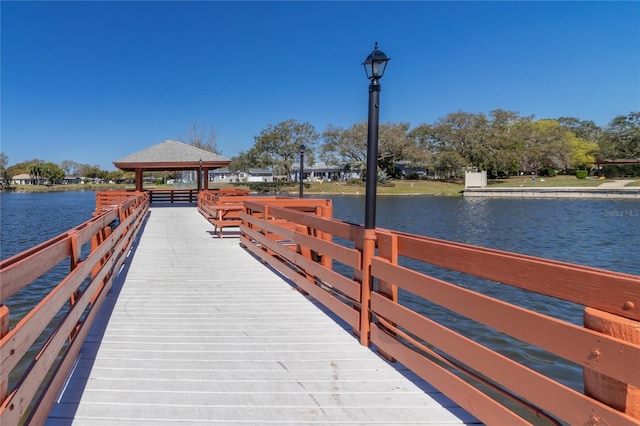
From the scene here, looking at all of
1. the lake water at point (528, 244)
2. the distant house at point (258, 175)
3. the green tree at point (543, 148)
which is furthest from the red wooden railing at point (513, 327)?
the distant house at point (258, 175)

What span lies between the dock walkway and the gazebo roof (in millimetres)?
18052

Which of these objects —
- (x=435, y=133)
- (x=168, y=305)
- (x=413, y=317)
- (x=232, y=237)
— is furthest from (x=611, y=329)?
(x=435, y=133)

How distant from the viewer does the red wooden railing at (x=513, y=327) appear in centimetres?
153

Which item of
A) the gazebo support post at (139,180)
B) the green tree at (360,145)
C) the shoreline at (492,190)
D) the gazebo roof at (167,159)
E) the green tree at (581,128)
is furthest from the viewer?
the green tree at (581,128)

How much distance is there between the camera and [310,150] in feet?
198

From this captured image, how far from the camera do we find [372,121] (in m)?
3.52

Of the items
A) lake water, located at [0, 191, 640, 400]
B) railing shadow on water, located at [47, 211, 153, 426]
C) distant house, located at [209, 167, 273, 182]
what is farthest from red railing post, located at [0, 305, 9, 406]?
distant house, located at [209, 167, 273, 182]

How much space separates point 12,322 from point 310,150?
5549cm

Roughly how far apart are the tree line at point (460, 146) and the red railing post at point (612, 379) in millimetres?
53903

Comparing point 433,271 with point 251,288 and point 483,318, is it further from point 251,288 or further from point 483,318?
point 483,318

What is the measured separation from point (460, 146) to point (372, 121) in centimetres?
6217

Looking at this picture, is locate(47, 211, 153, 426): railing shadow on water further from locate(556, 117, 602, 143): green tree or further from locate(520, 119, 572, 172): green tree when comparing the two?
locate(556, 117, 602, 143): green tree

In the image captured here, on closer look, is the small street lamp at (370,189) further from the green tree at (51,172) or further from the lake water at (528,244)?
the green tree at (51,172)

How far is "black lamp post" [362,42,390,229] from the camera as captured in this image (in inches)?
137
